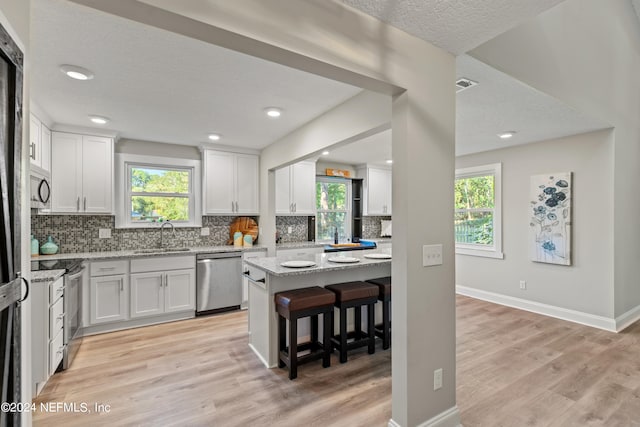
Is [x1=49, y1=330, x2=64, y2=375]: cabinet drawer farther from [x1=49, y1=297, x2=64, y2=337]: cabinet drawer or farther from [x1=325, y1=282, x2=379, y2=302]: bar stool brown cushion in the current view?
[x1=325, y1=282, x2=379, y2=302]: bar stool brown cushion

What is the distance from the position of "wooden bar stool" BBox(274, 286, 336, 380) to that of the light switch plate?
1.09 meters

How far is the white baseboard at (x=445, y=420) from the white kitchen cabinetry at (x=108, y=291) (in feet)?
11.1

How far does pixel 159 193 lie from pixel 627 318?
6462mm

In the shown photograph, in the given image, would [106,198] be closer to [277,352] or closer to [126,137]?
[126,137]

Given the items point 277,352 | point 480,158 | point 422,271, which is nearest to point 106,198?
point 277,352

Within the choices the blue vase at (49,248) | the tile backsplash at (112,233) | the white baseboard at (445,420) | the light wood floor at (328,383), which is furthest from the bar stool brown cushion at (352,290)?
the blue vase at (49,248)

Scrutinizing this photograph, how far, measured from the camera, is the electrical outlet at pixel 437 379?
189cm

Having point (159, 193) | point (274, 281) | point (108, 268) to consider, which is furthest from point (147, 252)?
point (274, 281)

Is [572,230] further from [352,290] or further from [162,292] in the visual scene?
[162,292]

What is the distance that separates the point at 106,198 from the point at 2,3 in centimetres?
346

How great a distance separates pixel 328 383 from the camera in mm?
2480

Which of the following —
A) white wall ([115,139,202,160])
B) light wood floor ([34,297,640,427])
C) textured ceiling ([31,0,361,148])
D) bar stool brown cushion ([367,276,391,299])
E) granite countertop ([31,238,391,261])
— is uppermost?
textured ceiling ([31,0,361,148])

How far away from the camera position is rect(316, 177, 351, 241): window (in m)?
5.95

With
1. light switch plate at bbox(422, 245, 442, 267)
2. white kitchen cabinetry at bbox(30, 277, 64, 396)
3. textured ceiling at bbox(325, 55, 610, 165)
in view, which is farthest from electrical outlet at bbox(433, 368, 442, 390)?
white kitchen cabinetry at bbox(30, 277, 64, 396)
